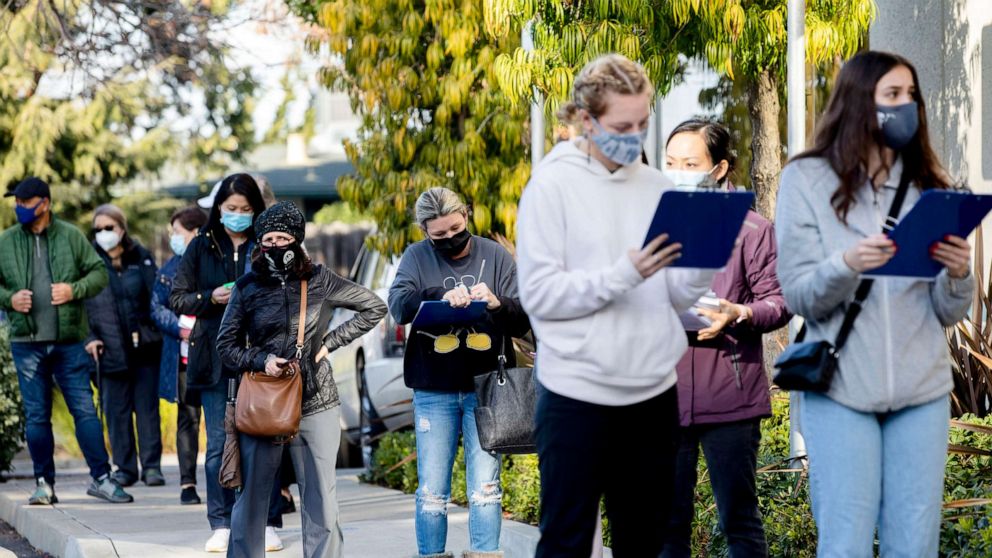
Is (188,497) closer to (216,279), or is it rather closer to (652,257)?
(216,279)

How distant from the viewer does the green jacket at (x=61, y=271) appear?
33.3 feet

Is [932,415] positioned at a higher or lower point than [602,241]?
lower

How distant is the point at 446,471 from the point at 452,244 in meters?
1.04

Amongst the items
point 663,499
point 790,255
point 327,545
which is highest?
point 790,255

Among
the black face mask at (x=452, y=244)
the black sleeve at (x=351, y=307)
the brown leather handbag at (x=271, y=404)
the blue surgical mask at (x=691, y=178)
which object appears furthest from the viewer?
the black sleeve at (x=351, y=307)

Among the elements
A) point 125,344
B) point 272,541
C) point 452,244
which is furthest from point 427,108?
point 452,244

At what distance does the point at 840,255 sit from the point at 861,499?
700 millimetres

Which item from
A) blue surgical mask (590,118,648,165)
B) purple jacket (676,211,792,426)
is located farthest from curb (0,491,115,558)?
blue surgical mask (590,118,648,165)

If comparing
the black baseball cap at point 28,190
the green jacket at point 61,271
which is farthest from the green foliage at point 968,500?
the black baseball cap at point 28,190

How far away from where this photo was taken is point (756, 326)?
17.6 feet

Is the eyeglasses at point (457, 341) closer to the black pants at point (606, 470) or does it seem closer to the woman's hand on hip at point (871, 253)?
the black pants at point (606, 470)

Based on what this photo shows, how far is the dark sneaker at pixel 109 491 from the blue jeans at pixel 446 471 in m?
4.14

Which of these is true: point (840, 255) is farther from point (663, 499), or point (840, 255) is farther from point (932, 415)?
point (663, 499)

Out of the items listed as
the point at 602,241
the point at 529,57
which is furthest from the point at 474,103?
the point at 602,241
